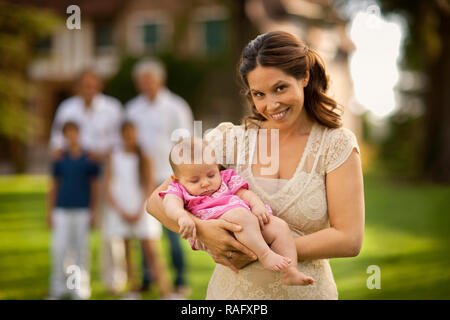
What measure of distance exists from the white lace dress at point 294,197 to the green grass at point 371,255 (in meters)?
3.07

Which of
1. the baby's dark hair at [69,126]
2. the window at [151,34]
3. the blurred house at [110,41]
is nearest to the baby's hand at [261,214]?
the baby's dark hair at [69,126]

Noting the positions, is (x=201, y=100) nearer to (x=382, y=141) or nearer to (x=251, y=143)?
(x=382, y=141)

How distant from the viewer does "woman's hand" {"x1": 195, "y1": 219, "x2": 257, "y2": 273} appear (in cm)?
185

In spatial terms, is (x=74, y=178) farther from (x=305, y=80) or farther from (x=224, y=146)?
(x=305, y=80)

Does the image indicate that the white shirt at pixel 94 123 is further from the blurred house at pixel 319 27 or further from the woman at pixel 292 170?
the woman at pixel 292 170

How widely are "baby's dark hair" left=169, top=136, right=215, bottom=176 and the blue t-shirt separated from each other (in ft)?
10.4

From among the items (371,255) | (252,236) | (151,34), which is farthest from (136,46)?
(252,236)

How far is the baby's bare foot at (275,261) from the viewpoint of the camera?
1799 mm

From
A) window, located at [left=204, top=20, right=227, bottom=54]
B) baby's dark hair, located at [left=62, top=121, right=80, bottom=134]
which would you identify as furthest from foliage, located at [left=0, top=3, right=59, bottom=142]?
window, located at [left=204, top=20, right=227, bottom=54]

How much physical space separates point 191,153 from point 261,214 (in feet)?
1.19

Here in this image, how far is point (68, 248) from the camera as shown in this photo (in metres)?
4.91

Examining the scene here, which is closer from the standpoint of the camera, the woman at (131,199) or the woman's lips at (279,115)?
the woman's lips at (279,115)
